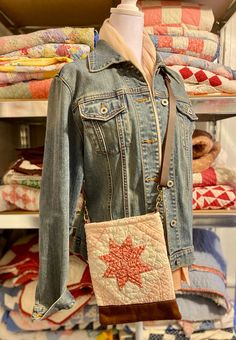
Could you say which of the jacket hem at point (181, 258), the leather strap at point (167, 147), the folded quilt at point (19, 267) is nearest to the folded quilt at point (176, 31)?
the leather strap at point (167, 147)

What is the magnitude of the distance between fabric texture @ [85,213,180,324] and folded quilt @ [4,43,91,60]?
437mm

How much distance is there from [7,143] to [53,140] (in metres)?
0.58

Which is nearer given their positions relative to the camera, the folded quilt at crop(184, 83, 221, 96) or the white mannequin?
the white mannequin

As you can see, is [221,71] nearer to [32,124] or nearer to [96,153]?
[96,153]

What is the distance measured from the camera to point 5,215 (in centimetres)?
75

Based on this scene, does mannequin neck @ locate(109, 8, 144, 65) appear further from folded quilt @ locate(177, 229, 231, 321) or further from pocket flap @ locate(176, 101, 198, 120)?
folded quilt @ locate(177, 229, 231, 321)

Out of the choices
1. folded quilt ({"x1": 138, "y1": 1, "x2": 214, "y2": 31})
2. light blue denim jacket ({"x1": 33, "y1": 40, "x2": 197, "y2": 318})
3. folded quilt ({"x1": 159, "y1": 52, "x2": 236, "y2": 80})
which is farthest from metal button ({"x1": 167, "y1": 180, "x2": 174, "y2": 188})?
folded quilt ({"x1": 138, "y1": 1, "x2": 214, "y2": 31})

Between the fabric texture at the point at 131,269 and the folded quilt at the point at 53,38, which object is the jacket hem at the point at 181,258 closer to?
Result: the fabric texture at the point at 131,269

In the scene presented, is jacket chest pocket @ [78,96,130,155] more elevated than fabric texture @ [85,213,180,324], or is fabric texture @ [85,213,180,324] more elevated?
jacket chest pocket @ [78,96,130,155]

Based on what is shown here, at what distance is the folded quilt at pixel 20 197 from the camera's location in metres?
0.78

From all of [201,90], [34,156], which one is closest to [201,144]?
[201,90]

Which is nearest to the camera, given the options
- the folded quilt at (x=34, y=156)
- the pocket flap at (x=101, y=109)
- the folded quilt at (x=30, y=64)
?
the pocket flap at (x=101, y=109)

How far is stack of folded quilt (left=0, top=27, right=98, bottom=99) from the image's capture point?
28.6 inches

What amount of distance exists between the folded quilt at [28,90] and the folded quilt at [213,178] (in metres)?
0.46
